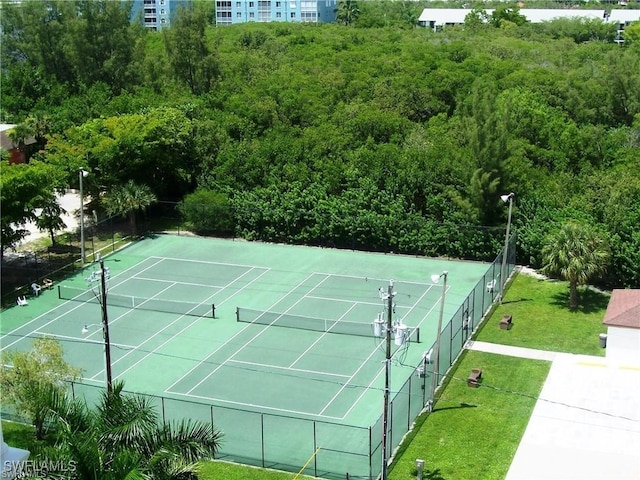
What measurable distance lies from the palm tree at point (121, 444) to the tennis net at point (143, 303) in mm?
21618

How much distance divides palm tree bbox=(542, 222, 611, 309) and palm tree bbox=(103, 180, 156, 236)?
918 inches

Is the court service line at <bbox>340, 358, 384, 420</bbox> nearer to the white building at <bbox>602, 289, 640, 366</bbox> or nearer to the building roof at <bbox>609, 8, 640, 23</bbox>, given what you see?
the white building at <bbox>602, 289, 640, 366</bbox>

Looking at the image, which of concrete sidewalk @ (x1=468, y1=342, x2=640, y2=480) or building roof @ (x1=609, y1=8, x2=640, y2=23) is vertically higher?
building roof @ (x1=609, y1=8, x2=640, y2=23)

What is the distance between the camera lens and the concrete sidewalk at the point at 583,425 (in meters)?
27.7

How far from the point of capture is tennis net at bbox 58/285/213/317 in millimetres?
42000

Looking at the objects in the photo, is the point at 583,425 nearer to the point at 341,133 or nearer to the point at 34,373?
the point at 34,373

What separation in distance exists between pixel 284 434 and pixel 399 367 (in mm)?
7202

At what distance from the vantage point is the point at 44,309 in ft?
139

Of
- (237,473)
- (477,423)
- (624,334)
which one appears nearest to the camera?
(237,473)

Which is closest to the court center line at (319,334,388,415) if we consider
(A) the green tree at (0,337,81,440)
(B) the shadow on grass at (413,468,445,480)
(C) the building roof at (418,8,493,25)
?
(B) the shadow on grass at (413,468,445,480)

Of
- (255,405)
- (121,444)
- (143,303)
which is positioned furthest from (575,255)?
(121,444)

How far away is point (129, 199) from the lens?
169ft

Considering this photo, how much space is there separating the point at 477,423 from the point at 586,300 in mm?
14649

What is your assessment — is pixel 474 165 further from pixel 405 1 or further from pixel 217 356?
pixel 405 1
